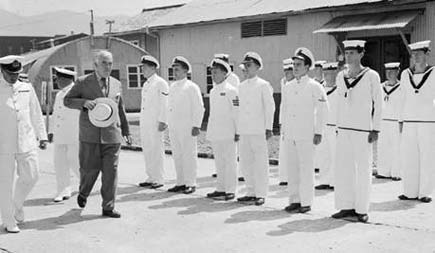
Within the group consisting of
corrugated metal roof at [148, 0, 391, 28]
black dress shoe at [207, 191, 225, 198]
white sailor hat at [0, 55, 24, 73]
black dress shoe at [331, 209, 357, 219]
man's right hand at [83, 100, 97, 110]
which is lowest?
black dress shoe at [207, 191, 225, 198]

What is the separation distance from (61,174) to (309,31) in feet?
47.4

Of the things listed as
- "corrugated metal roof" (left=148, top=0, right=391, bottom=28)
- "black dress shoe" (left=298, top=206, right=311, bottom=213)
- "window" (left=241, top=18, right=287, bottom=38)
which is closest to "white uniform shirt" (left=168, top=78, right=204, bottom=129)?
"black dress shoe" (left=298, top=206, right=311, bottom=213)

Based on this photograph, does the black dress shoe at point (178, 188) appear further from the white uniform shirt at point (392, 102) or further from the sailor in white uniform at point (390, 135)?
the white uniform shirt at point (392, 102)

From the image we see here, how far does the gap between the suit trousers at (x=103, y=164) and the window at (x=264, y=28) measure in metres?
16.1

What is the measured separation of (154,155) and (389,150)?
4135 mm

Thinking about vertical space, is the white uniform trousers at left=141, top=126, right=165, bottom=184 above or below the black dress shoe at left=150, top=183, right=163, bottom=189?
above

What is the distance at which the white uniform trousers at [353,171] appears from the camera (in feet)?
23.5

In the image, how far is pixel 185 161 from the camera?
9312 millimetres

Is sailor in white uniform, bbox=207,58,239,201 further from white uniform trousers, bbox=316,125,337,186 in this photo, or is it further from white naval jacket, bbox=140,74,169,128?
white uniform trousers, bbox=316,125,337,186

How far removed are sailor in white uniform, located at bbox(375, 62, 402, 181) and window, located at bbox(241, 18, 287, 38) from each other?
493 inches

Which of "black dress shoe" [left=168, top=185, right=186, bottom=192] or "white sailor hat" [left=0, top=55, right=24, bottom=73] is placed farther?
"black dress shoe" [left=168, top=185, right=186, bottom=192]

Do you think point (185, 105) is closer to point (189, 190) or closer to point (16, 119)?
point (189, 190)

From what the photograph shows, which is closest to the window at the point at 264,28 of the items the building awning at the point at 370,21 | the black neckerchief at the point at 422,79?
the building awning at the point at 370,21

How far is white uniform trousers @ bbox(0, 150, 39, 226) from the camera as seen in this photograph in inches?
275
